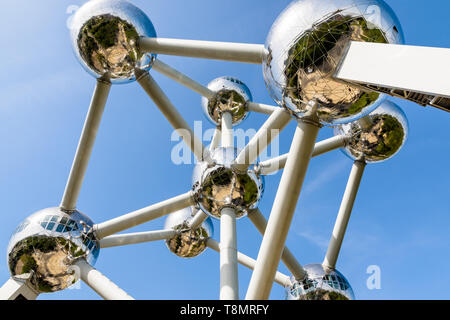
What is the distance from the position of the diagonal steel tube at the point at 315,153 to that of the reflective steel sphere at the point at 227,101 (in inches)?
98.7

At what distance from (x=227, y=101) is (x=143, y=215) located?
3.60m

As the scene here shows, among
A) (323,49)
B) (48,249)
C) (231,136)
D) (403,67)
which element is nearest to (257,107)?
(231,136)

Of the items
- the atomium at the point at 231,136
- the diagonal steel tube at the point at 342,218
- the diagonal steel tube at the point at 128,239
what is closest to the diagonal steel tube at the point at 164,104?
the atomium at the point at 231,136

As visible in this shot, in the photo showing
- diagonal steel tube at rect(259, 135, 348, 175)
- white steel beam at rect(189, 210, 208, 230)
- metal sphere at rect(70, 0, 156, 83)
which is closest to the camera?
metal sphere at rect(70, 0, 156, 83)

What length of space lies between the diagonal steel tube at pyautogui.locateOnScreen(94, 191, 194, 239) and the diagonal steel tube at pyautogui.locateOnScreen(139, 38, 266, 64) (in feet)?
7.07

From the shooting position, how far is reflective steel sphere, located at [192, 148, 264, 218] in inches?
223

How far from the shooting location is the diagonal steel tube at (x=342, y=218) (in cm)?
659

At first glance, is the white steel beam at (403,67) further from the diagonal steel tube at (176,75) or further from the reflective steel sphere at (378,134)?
the diagonal steel tube at (176,75)

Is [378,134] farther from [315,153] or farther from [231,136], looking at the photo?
[231,136]

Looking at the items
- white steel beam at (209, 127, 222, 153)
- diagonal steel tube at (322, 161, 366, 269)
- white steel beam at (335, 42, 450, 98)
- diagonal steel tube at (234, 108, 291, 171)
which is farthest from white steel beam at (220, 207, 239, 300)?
white steel beam at (209, 127, 222, 153)

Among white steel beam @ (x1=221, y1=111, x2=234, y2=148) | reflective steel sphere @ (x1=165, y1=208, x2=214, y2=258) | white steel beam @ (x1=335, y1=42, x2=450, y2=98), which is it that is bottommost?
white steel beam @ (x1=335, y1=42, x2=450, y2=98)

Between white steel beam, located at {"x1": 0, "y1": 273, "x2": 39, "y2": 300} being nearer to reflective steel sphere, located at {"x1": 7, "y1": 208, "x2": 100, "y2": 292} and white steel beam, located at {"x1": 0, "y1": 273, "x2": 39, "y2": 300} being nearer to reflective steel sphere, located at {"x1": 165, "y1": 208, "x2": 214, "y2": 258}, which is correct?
reflective steel sphere, located at {"x1": 7, "y1": 208, "x2": 100, "y2": 292}

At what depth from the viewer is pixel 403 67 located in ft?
6.86

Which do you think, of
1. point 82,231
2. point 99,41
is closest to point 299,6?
point 99,41
